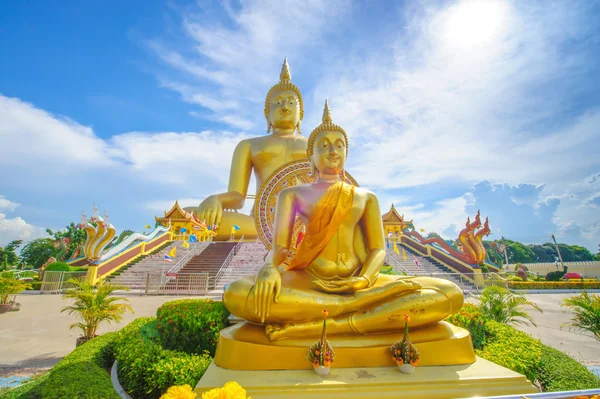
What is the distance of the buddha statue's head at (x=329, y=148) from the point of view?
14.0ft

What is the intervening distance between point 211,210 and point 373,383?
733 cm

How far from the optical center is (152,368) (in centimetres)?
339

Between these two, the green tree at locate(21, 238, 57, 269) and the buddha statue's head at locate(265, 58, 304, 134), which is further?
the green tree at locate(21, 238, 57, 269)

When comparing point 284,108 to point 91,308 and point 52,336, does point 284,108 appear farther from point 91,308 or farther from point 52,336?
point 52,336

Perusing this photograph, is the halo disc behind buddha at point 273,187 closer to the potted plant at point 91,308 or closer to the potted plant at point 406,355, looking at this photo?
the potted plant at point 91,308

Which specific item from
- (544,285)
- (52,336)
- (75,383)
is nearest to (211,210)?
(52,336)

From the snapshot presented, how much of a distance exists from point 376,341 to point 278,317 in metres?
0.96

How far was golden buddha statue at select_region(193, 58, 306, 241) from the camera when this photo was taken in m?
8.50

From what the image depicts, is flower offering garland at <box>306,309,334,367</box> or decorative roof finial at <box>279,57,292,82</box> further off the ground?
decorative roof finial at <box>279,57,292,82</box>

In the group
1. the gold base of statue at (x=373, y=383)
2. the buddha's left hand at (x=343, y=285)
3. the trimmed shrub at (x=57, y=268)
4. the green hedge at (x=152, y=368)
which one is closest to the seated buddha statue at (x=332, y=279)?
the buddha's left hand at (x=343, y=285)

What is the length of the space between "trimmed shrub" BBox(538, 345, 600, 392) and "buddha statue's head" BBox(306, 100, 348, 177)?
3420mm

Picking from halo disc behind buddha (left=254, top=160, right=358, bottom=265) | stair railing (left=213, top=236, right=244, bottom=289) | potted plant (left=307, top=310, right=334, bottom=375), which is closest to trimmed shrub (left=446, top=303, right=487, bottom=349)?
potted plant (left=307, top=310, right=334, bottom=375)

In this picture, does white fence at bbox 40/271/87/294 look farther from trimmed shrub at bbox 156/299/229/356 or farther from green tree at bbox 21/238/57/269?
green tree at bbox 21/238/57/269

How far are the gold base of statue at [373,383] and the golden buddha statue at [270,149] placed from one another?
6235 mm
